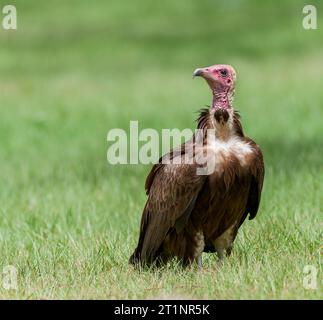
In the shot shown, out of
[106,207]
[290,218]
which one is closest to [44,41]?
[106,207]

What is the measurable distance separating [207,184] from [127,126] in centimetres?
893

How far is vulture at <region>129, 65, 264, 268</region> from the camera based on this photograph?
21.1 ft

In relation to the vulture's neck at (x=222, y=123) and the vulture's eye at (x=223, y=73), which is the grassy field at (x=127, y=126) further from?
the vulture's eye at (x=223, y=73)

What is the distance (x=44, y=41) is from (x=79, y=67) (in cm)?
287

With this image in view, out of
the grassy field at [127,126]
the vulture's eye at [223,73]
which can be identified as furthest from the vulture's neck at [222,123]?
the grassy field at [127,126]

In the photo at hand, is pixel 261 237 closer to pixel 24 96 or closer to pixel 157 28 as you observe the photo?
pixel 24 96

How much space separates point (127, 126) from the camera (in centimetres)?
1532

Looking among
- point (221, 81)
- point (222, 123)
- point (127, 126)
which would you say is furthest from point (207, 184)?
point (127, 126)

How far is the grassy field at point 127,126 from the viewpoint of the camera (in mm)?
6680

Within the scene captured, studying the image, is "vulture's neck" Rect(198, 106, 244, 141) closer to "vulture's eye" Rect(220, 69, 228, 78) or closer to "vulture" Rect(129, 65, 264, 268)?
"vulture" Rect(129, 65, 264, 268)

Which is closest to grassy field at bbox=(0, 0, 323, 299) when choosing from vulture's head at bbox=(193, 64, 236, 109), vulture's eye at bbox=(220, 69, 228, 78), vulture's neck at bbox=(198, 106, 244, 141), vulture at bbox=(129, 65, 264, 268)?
vulture at bbox=(129, 65, 264, 268)

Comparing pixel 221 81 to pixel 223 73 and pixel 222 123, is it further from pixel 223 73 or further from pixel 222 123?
pixel 222 123

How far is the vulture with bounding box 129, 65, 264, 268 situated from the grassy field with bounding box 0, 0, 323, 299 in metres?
0.23

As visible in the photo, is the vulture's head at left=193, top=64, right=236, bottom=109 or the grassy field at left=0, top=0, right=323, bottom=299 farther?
the grassy field at left=0, top=0, right=323, bottom=299
